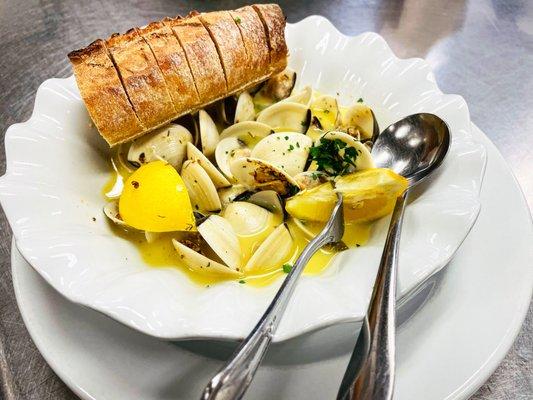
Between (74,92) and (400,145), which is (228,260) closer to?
(400,145)

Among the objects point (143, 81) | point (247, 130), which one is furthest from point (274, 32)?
point (143, 81)

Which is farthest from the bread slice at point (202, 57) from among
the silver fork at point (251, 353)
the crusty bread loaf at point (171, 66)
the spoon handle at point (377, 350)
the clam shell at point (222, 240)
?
the spoon handle at point (377, 350)

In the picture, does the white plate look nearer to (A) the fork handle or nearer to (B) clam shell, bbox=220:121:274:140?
(A) the fork handle

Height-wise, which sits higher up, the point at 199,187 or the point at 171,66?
the point at 171,66

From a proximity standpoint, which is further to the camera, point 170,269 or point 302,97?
point 302,97

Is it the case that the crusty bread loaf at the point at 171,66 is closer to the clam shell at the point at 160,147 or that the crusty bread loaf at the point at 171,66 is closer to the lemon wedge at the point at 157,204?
the clam shell at the point at 160,147

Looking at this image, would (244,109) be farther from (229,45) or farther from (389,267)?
(389,267)
